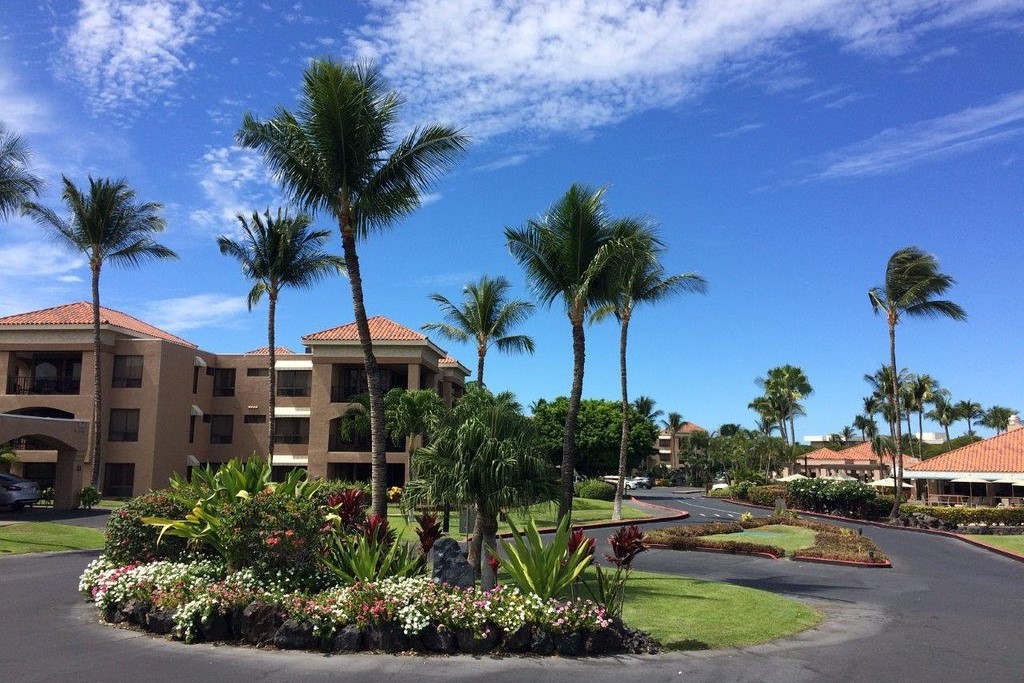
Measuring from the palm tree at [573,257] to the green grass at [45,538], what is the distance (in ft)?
45.3

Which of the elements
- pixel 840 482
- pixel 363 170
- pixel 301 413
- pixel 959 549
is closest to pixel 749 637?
pixel 363 170

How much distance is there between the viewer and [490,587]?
10883 mm

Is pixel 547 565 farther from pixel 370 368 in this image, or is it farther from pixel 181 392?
pixel 181 392

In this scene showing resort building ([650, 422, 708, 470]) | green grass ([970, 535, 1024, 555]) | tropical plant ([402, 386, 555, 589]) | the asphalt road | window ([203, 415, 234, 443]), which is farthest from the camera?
resort building ([650, 422, 708, 470])

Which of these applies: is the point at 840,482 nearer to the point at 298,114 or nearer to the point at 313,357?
the point at 313,357

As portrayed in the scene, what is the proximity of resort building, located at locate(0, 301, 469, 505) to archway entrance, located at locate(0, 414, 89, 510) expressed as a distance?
6.37 meters

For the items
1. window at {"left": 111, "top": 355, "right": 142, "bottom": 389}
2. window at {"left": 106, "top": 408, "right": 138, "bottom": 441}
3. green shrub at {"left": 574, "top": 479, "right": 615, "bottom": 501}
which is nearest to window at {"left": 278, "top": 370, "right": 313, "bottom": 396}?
window at {"left": 111, "top": 355, "right": 142, "bottom": 389}

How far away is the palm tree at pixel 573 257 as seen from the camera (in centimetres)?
1731

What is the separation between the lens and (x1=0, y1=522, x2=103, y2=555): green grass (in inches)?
786

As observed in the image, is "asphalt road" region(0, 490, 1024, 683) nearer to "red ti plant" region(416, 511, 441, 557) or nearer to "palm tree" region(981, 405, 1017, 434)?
"red ti plant" region(416, 511, 441, 557)

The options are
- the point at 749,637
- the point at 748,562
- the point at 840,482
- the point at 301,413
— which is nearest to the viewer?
the point at 749,637

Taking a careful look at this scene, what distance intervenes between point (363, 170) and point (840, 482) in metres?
35.3

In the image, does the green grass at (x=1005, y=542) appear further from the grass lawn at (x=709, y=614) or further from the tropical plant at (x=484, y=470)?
the tropical plant at (x=484, y=470)

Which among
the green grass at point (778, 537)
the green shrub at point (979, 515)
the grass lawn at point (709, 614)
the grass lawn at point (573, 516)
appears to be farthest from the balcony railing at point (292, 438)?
the grass lawn at point (709, 614)
